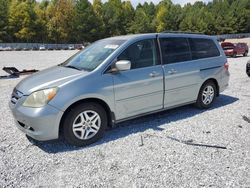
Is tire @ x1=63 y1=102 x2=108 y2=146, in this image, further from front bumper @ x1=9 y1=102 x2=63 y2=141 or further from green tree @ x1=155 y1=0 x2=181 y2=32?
green tree @ x1=155 y1=0 x2=181 y2=32

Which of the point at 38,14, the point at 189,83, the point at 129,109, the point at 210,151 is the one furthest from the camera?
the point at 38,14

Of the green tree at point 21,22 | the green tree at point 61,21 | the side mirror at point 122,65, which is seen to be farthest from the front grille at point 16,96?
the green tree at point 61,21

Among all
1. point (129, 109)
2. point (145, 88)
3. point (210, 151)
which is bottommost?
point (210, 151)

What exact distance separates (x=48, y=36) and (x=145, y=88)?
222 ft

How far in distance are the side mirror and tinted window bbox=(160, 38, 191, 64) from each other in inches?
41.1

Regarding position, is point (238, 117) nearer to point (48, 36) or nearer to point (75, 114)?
point (75, 114)

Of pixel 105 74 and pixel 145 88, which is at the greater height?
pixel 105 74

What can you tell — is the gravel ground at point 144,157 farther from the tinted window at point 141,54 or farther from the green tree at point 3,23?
the green tree at point 3,23

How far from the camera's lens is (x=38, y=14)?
66000 millimetres

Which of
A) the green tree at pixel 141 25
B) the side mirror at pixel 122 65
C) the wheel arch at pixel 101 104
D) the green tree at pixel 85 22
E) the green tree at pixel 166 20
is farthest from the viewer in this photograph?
the green tree at pixel 166 20

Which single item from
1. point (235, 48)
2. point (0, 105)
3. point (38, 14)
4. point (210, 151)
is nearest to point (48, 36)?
point (38, 14)

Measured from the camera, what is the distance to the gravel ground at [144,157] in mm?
3312

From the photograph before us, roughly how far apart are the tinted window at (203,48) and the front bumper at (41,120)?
3363 millimetres

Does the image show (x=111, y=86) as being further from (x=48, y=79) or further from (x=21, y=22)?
(x=21, y=22)
